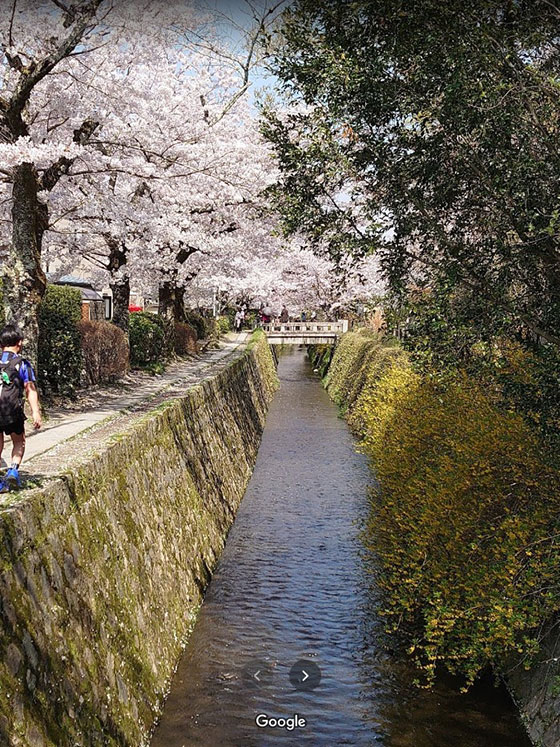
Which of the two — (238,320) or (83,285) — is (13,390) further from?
(238,320)

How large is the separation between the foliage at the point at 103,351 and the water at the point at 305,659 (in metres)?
4.76

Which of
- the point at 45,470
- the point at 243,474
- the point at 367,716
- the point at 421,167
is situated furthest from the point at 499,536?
the point at 243,474

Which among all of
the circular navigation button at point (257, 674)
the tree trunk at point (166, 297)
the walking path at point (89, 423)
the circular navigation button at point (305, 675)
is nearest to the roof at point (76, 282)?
the tree trunk at point (166, 297)

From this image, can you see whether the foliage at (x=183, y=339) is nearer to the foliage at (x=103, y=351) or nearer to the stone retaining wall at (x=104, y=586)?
the foliage at (x=103, y=351)

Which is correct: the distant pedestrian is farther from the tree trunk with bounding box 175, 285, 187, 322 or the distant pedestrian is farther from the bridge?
the tree trunk with bounding box 175, 285, 187, 322

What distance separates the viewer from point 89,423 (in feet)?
41.9

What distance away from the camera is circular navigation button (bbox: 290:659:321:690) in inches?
368

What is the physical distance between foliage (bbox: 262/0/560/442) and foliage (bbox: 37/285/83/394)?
671 cm

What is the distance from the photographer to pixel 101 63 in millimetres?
15117

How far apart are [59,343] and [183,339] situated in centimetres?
1529

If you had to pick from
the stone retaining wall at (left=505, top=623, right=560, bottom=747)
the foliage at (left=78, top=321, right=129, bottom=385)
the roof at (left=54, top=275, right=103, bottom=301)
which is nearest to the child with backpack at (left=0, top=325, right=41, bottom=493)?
the stone retaining wall at (left=505, top=623, right=560, bottom=747)

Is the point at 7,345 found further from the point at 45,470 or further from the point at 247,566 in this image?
the point at 247,566

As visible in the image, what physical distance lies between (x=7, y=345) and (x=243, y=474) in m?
13.1

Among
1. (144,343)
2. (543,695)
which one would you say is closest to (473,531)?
(543,695)
